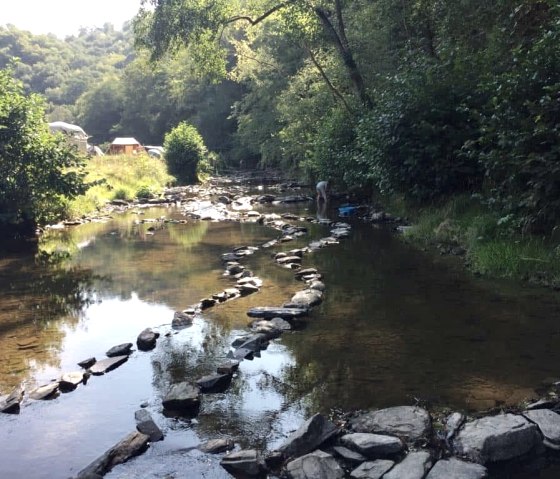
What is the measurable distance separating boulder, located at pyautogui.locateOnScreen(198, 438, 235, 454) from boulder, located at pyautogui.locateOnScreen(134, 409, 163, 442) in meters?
0.45

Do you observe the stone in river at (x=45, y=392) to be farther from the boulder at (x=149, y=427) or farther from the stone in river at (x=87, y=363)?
the boulder at (x=149, y=427)

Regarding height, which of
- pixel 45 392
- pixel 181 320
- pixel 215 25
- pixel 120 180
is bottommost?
pixel 45 392

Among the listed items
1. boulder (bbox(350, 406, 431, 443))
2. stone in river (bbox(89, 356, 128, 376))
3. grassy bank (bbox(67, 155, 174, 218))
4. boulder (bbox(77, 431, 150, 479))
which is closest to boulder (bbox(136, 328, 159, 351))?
stone in river (bbox(89, 356, 128, 376))

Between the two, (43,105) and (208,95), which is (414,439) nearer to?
(43,105)

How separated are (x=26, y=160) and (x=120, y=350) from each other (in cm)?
1121

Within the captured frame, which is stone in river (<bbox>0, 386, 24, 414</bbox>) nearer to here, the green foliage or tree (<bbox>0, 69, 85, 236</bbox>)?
tree (<bbox>0, 69, 85, 236</bbox>)

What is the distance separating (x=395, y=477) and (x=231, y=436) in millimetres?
1502

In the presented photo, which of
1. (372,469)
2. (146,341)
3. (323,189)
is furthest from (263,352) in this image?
(323,189)

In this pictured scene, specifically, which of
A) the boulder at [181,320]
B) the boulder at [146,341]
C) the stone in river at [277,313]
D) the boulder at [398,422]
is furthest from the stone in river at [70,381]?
the boulder at [398,422]

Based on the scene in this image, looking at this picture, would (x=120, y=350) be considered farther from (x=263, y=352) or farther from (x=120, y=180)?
(x=120, y=180)

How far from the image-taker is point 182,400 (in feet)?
17.7

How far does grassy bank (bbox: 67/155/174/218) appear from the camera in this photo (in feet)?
71.5

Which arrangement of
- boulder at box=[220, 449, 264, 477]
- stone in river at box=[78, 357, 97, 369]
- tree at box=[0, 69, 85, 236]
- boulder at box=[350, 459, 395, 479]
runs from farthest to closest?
tree at box=[0, 69, 85, 236] → stone in river at box=[78, 357, 97, 369] → boulder at box=[220, 449, 264, 477] → boulder at box=[350, 459, 395, 479]

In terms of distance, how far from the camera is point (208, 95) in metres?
54.7
